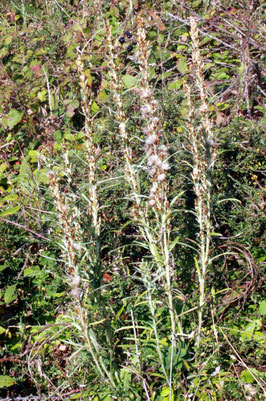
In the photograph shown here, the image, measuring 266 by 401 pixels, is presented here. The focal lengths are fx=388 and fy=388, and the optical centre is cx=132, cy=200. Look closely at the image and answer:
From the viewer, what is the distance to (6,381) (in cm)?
221

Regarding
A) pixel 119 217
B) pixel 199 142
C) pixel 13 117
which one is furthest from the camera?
pixel 13 117

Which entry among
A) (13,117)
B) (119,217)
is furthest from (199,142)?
(13,117)

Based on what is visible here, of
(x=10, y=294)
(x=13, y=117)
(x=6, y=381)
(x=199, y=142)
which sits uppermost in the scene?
(x=199, y=142)

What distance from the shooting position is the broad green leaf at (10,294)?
2581mm

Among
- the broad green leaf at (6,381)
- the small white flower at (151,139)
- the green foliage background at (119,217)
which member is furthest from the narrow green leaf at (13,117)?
the small white flower at (151,139)

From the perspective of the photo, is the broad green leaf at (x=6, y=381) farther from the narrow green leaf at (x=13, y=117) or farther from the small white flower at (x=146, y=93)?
the narrow green leaf at (x=13, y=117)

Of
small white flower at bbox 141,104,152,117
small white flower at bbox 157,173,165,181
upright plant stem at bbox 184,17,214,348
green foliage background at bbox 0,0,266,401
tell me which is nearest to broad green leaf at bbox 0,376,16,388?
green foliage background at bbox 0,0,266,401

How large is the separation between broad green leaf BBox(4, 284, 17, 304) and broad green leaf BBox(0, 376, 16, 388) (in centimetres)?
49

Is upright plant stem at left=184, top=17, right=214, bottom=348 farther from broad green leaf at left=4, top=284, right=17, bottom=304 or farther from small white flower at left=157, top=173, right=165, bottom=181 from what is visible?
broad green leaf at left=4, top=284, right=17, bottom=304

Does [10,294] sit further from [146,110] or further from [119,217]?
[146,110]

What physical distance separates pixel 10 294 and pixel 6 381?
1.89 feet

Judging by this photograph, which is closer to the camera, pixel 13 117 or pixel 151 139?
pixel 151 139

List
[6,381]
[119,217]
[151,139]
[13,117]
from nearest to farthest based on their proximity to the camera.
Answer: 1. [151,139]
2. [6,381]
3. [119,217]
4. [13,117]

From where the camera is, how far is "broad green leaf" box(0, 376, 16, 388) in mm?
2193
